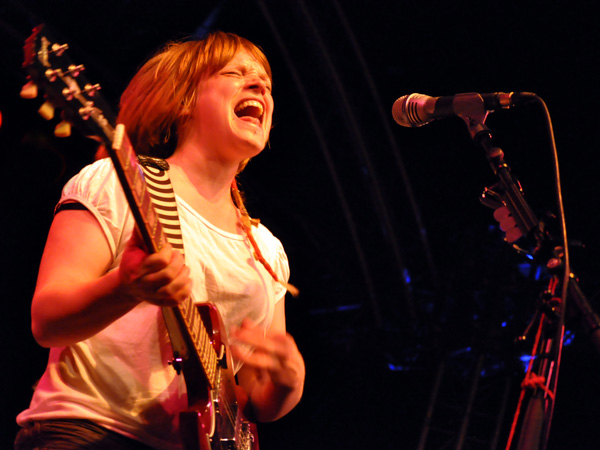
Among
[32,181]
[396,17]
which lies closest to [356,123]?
[396,17]

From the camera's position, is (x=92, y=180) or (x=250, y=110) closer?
(x=92, y=180)

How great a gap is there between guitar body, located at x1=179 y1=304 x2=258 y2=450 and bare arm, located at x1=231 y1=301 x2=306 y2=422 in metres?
0.07

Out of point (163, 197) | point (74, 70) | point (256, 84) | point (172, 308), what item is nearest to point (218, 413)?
point (172, 308)

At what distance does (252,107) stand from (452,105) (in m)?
0.80

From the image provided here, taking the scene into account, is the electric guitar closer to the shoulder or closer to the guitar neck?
the guitar neck

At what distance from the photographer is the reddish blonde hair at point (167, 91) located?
94.7 inches

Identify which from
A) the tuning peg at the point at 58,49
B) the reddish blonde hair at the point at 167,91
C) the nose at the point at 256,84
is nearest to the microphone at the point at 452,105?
the nose at the point at 256,84

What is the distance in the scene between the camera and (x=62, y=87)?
1.45m

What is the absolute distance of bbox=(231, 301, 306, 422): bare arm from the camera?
1998 millimetres

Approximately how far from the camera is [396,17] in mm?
6195

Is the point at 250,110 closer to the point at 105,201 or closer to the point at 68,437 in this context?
the point at 105,201

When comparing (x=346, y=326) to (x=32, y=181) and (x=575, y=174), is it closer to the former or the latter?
(x=575, y=174)

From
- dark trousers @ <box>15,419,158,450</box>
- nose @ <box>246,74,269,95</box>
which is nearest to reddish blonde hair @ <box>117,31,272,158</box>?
nose @ <box>246,74,269,95</box>

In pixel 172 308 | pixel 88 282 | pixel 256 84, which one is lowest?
pixel 172 308
